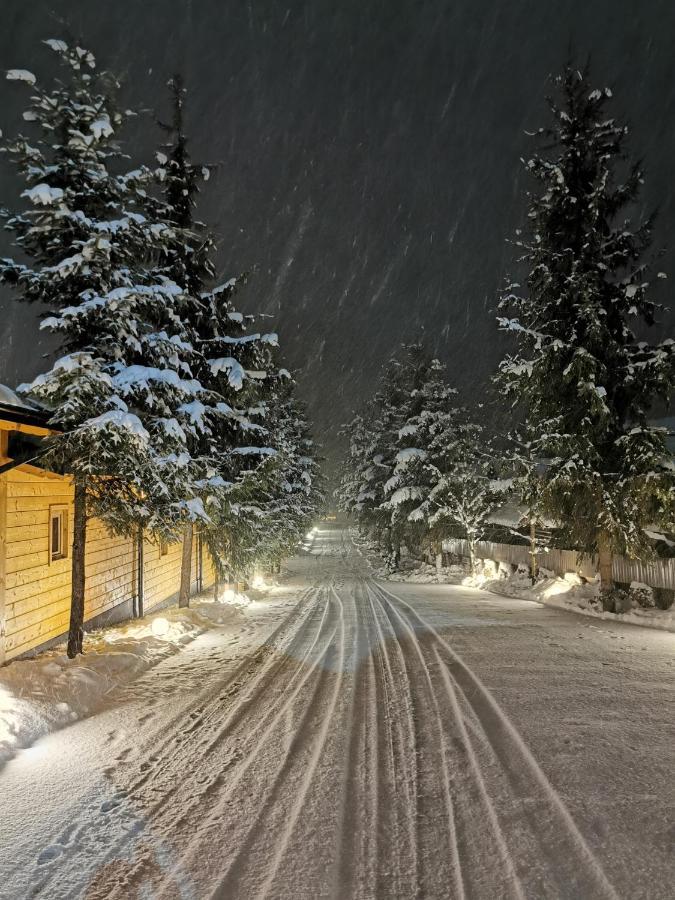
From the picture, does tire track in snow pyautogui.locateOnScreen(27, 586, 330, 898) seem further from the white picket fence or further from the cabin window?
the white picket fence

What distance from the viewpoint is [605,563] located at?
46.6ft

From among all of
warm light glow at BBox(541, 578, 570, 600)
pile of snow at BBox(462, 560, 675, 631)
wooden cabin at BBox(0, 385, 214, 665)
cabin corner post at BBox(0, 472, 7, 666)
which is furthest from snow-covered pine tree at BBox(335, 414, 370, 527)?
cabin corner post at BBox(0, 472, 7, 666)

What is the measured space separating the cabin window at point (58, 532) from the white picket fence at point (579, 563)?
44.6ft

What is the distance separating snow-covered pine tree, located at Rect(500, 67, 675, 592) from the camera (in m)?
13.3

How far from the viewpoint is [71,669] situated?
762 centimetres

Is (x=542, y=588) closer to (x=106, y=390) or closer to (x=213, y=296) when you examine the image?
(x=213, y=296)

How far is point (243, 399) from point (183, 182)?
556cm

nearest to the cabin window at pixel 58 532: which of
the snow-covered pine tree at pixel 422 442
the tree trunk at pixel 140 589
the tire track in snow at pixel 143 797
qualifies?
the tree trunk at pixel 140 589

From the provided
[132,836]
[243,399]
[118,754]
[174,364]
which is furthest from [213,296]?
→ [132,836]

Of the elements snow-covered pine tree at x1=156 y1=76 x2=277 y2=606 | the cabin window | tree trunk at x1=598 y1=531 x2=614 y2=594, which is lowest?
tree trunk at x1=598 y1=531 x2=614 y2=594

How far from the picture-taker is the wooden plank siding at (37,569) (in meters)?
8.30

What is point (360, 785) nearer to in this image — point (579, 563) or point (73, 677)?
point (73, 677)

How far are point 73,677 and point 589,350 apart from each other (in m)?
13.6

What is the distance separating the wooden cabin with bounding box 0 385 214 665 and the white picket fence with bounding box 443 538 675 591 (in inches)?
485
